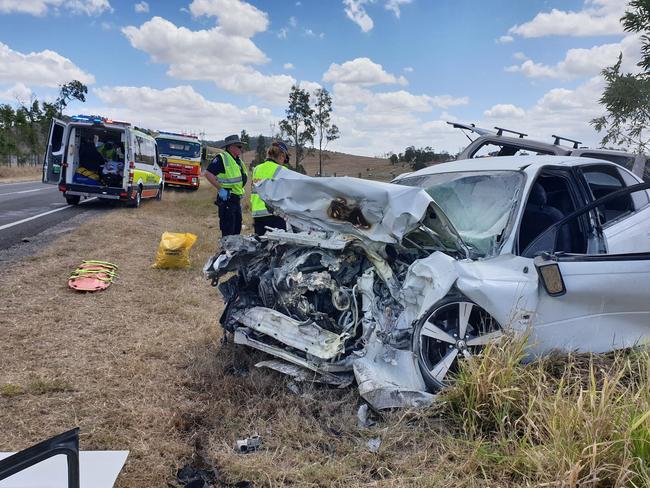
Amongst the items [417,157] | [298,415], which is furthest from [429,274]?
[417,157]

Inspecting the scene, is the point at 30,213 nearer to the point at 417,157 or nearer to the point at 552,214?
the point at 552,214

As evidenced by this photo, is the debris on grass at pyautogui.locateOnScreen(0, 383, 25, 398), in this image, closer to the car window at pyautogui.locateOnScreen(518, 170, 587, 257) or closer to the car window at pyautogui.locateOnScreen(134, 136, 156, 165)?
the car window at pyautogui.locateOnScreen(518, 170, 587, 257)

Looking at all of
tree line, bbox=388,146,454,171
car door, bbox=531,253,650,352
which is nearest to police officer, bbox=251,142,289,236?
car door, bbox=531,253,650,352

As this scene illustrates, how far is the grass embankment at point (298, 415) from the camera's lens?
2287 mm

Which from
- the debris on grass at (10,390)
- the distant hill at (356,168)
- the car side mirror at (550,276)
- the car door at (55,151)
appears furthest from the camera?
the distant hill at (356,168)

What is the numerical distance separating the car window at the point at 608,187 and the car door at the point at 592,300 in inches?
38.0

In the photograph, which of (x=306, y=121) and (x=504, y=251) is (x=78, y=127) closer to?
(x=504, y=251)

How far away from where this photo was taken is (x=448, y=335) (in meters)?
3.13

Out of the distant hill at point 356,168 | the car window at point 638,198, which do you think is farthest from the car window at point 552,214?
the distant hill at point 356,168

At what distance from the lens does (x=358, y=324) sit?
3412 mm

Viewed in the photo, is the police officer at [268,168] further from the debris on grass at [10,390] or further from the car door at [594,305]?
the car door at [594,305]

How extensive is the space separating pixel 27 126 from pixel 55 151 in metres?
31.4

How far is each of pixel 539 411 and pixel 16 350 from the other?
12.7 feet

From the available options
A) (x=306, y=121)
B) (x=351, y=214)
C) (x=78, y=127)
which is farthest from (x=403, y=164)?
(x=351, y=214)
